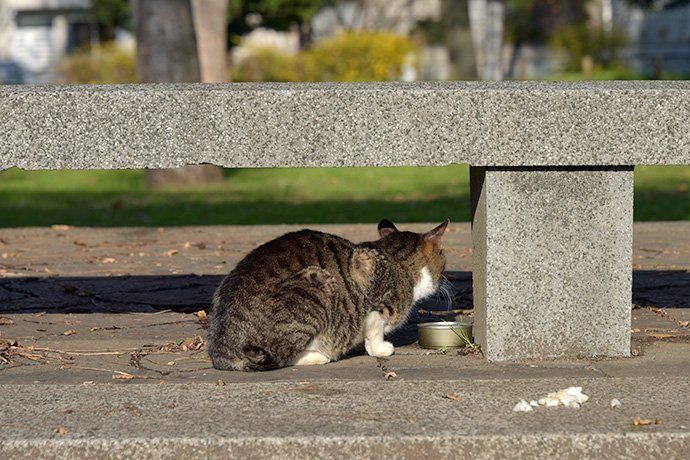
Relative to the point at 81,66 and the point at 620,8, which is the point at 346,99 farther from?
the point at 620,8

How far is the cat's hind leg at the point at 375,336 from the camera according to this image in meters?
4.05

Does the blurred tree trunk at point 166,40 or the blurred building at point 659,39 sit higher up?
the blurred building at point 659,39

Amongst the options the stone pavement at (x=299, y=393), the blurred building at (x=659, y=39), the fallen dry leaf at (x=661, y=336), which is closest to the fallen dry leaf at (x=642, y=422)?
the stone pavement at (x=299, y=393)

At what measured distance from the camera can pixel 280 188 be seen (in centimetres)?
1420

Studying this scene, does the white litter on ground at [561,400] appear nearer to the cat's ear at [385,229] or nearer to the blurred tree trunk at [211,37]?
the cat's ear at [385,229]

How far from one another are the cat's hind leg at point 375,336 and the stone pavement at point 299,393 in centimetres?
6

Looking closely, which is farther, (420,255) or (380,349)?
(420,255)

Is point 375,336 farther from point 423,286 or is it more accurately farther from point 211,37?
point 211,37

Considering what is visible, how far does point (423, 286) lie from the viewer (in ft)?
14.5

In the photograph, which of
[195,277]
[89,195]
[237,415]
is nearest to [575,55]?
[89,195]

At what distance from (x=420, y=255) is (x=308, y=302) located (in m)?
0.79

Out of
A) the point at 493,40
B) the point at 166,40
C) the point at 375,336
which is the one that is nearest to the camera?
the point at 375,336

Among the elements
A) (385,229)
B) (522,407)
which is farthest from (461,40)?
(522,407)

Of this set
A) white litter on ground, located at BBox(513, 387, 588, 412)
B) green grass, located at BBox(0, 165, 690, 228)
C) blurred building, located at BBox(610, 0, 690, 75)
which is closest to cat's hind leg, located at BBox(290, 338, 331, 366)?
white litter on ground, located at BBox(513, 387, 588, 412)
